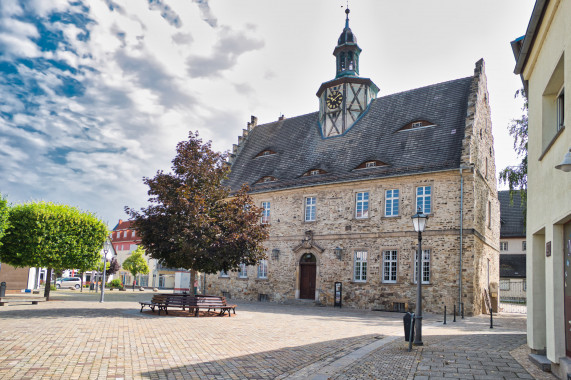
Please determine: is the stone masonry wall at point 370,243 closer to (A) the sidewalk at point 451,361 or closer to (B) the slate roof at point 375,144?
(B) the slate roof at point 375,144

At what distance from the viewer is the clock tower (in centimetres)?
3133

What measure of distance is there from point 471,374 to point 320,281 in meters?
19.4

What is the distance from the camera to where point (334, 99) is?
104 ft

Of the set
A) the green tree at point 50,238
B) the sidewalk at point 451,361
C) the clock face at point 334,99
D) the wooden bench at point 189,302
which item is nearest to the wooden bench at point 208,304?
the wooden bench at point 189,302

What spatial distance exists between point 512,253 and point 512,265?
5.94 feet

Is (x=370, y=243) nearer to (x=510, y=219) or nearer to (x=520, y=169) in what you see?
(x=520, y=169)

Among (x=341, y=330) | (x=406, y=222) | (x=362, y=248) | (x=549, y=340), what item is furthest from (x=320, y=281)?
(x=549, y=340)

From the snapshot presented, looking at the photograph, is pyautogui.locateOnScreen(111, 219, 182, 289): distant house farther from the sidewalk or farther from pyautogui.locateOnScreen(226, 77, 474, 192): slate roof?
the sidewalk

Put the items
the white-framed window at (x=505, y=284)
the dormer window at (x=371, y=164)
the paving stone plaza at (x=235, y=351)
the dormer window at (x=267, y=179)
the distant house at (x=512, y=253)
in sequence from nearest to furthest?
the paving stone plaza at (x=235, y=351), the dormer window at (x=371, y=164), the dormer window at (x=267, y=179), the distant house at (x=512, y=253), the white-framed window at (x=505, y=284)

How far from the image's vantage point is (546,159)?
860cm

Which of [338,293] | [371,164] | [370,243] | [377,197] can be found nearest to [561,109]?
[377,197]

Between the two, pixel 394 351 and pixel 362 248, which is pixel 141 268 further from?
pixel 394 351

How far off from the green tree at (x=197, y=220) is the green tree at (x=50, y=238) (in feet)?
25.3

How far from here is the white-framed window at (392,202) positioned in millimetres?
25297
